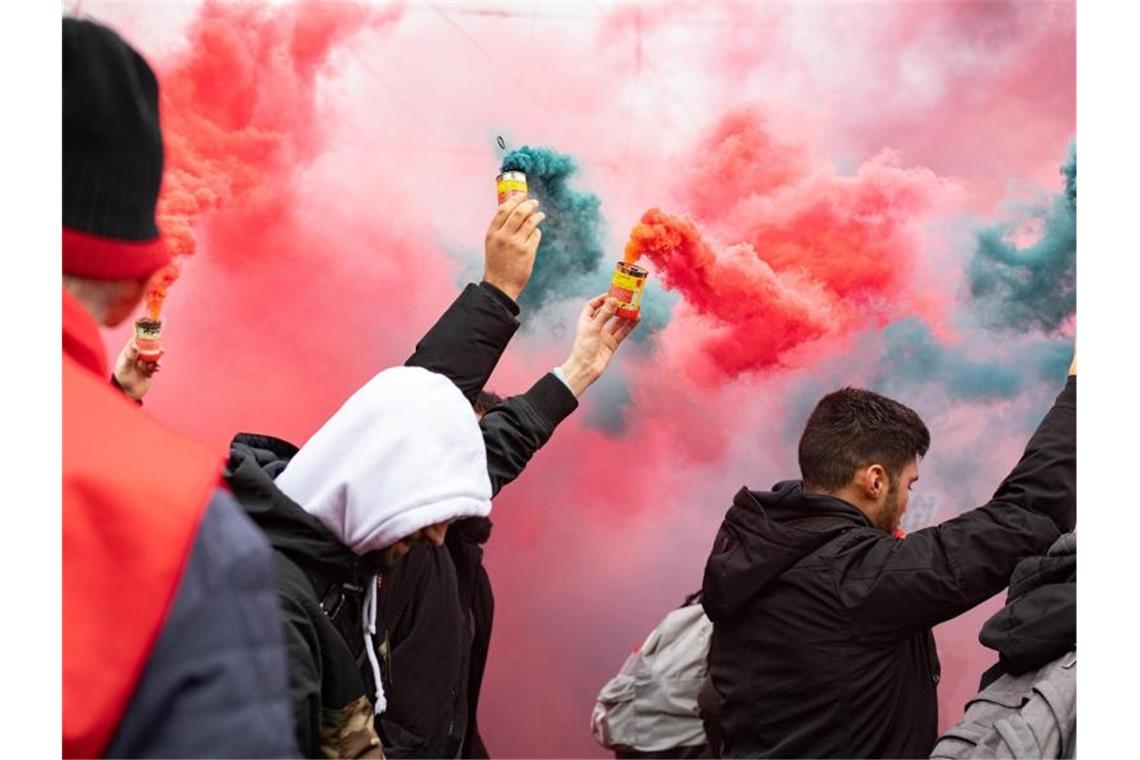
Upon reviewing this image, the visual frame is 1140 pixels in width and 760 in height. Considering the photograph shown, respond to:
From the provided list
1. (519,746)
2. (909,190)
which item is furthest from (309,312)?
(909,190)

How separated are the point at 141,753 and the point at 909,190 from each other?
3.90m

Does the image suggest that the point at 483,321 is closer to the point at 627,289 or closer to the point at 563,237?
the point at 627,289

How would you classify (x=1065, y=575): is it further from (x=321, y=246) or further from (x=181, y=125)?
(x=181, y=125)

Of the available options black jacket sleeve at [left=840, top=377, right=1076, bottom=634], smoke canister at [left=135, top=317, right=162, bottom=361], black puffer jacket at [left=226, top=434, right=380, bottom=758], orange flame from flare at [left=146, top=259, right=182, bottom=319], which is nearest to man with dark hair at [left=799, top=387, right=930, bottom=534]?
black jacket sleeve at [left=840, top=377, right=1076, bottom=634]

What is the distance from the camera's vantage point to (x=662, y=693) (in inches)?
154

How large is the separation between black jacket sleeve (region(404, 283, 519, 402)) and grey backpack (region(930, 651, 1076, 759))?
1.24 meters

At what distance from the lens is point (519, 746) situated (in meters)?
4.54

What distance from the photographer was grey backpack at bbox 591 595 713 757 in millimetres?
3875

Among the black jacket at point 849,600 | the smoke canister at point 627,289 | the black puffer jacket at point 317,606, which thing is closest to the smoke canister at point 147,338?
the smoke canister at point 627,289

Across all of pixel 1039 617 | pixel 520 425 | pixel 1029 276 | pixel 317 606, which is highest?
pixel 1029 276

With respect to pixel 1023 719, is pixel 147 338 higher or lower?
higher

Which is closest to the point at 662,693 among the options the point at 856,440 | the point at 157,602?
the point at 856,440

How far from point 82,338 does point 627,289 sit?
7.94 feet

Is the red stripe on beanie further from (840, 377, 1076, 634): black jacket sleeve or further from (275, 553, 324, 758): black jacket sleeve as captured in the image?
(840, 377, 1076, 634): black jacket sleeve
